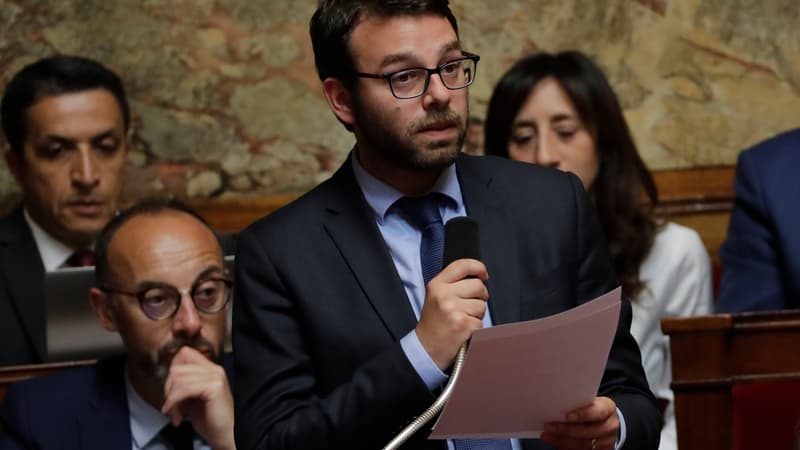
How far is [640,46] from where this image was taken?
462 cm

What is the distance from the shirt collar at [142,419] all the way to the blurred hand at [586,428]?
49.8 inches

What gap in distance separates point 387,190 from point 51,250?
1.99 m

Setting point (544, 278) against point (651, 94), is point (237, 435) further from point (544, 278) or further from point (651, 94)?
point (651, 94)

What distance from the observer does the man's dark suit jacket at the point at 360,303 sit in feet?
6.34

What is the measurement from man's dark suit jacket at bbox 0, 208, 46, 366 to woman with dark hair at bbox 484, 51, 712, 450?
1.35 meters

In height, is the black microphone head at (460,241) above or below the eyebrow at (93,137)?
above

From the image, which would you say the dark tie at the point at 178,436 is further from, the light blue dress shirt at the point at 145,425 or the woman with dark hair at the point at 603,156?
the woman with dark hair at the point at 603,156

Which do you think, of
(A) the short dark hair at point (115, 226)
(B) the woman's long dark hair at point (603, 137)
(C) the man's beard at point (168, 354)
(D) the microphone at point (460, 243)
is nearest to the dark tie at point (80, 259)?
(A) the short dark hair at point (115, 226)

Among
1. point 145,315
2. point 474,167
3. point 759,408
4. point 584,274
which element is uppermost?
point 474,167

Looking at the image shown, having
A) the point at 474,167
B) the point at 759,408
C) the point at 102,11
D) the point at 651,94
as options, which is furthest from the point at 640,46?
the point at 474,167

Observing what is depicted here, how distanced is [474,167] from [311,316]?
41cm

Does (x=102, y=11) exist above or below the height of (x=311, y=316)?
above

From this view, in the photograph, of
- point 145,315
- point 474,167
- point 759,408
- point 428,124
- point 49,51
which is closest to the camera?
point 428,124

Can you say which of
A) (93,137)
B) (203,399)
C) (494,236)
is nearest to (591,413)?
(494,236)
